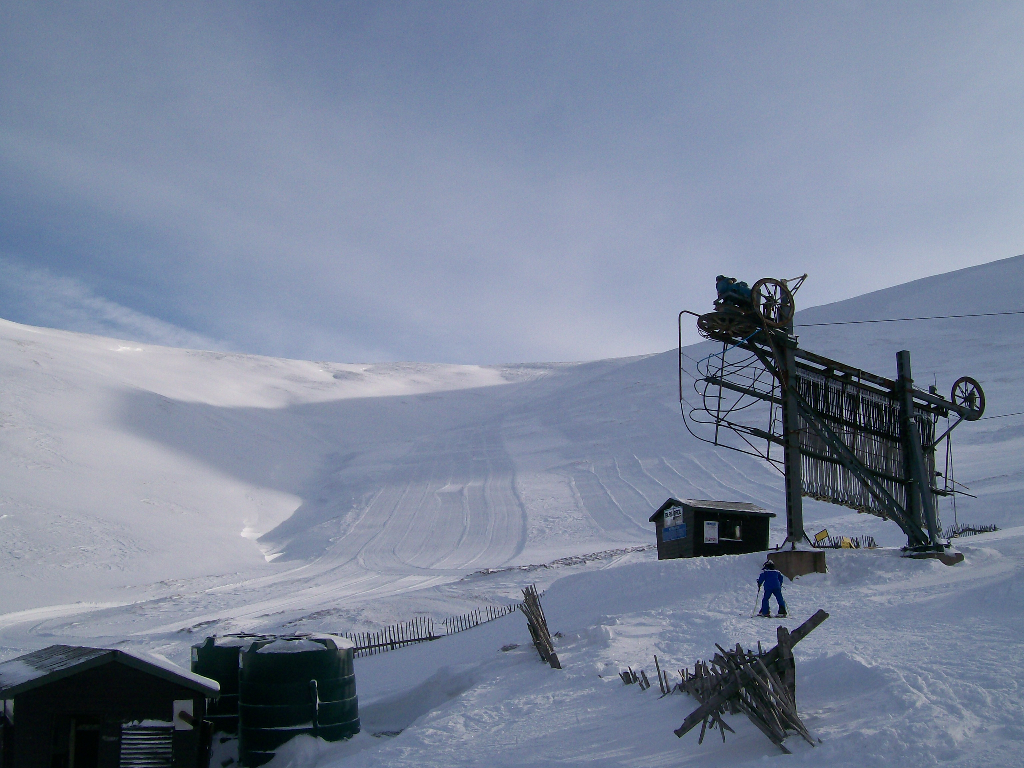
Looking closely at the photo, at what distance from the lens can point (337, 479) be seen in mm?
54000

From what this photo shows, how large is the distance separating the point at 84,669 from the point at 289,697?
2882 millimetres

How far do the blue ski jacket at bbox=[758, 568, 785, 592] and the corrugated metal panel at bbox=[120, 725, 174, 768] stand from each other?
9.01 metres

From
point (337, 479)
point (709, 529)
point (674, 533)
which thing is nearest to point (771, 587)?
point (709, 529)

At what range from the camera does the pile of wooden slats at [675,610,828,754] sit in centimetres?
661

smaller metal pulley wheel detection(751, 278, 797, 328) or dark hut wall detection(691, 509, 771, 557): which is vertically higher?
smaller metal pulley wheel detection(751, 278, 797, 328)

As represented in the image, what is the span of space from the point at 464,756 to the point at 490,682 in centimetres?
330

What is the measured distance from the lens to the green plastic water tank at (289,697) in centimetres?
1204

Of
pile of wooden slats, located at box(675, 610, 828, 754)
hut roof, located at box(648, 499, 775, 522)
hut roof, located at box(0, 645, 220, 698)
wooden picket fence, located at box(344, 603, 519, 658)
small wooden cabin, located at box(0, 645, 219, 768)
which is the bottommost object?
wooden picket fence, located at box(344, 603, 519, 658)

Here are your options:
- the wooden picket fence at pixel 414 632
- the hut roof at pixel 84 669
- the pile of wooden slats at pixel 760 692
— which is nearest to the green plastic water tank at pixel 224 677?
the hut roof at pixel 84 669

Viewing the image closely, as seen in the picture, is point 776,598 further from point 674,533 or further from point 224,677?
point 674,533

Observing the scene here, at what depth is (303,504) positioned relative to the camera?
157 ft

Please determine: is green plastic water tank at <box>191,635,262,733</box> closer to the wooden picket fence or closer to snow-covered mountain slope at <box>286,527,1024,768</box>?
snow-covered mountain slope at <box>286,527,1024,768</box>

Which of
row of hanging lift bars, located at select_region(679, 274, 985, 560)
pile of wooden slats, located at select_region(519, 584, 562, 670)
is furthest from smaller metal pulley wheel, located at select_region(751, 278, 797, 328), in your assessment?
pile of wooden slats, located at select_region(519, 584, 562, 670)

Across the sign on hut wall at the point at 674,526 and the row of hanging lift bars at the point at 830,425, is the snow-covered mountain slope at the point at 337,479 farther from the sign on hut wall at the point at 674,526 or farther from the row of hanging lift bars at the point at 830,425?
the row of hanging lift bars at the point at 830,425
